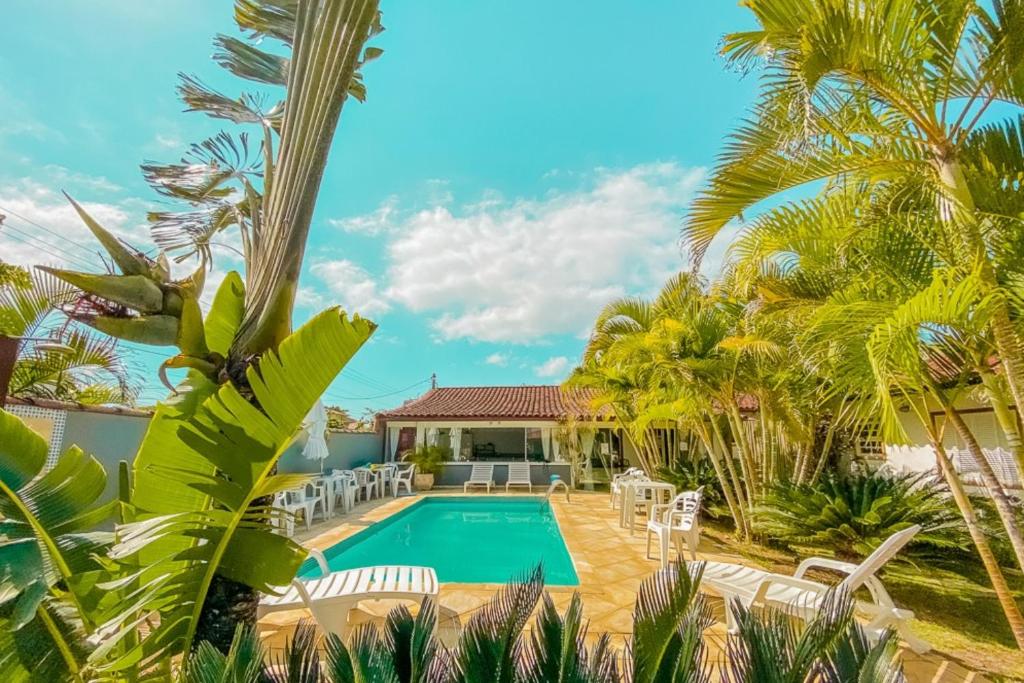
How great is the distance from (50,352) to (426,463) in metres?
13.2

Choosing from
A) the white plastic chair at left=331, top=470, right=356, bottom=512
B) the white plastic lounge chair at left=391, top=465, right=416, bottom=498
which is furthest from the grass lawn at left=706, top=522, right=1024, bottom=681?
the white plastic lounge chair at left=391, top=465, right=416, bottom=498

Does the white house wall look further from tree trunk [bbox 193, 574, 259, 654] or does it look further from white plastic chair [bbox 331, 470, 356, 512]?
white plastic chair [bbox 331, 470, 356, 512]

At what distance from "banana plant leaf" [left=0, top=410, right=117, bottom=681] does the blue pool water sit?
15.5 feet

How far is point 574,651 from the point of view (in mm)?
1892

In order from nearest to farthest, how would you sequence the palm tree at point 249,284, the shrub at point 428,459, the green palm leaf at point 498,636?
the green palm leaf at point 498,636, the palm tree at point 249,284, the shrub at point 428,459

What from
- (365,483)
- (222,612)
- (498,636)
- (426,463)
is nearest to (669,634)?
(498,636)

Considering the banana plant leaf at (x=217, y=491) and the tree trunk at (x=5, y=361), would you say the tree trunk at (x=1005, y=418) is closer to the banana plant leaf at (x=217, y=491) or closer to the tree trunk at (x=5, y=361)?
the banana plant leaf at (x=217, y=491)

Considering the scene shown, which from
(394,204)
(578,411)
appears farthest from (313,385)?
(578,411)

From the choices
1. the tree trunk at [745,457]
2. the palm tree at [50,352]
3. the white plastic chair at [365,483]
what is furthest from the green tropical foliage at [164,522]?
the white plastic chair at [365,483]

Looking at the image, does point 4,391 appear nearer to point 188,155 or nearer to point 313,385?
point 188,155

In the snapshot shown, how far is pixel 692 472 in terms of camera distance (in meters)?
12.4

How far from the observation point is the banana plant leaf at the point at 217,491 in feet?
6.56

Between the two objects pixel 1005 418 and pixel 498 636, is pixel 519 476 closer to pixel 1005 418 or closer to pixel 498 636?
pixel 1005 418

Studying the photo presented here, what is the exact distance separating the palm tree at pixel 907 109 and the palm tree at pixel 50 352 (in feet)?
19.0
